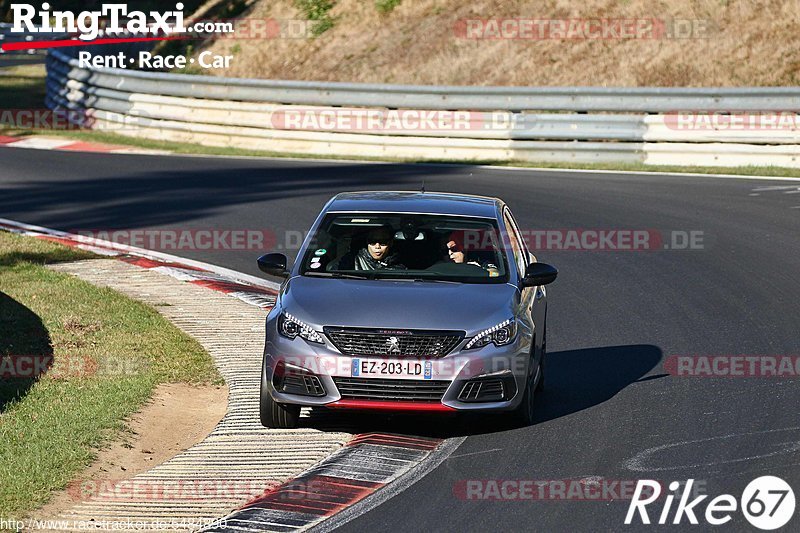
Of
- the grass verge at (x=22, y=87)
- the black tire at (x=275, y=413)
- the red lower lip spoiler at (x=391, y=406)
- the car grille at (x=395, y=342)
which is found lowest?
the grass verge at (x=22, y=87)

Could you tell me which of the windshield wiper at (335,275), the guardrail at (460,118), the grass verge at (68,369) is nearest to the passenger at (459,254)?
the windshield wiper at (335,275)

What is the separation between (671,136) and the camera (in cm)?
2392

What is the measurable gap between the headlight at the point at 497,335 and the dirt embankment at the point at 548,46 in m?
19.9

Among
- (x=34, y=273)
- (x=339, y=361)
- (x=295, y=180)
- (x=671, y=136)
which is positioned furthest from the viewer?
(x=671, y=136)

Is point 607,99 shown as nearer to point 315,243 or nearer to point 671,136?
point 671,136

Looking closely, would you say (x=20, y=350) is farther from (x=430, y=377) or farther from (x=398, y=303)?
(x=430, y=377)

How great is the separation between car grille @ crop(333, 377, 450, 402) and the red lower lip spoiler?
1.0 inches

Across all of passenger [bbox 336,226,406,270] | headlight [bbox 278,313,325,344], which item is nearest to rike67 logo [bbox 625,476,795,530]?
headlight [bbox 278,313,325,344]

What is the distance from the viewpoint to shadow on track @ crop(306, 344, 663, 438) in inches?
364

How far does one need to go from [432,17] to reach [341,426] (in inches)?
972

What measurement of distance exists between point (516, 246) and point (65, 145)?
61.3 ft

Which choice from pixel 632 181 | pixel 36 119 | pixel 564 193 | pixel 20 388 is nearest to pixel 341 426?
pixel 20 388

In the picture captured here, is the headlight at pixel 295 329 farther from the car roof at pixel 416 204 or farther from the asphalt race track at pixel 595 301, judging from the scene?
the car roof at pixel 416 204

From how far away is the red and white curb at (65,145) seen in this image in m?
26.6
